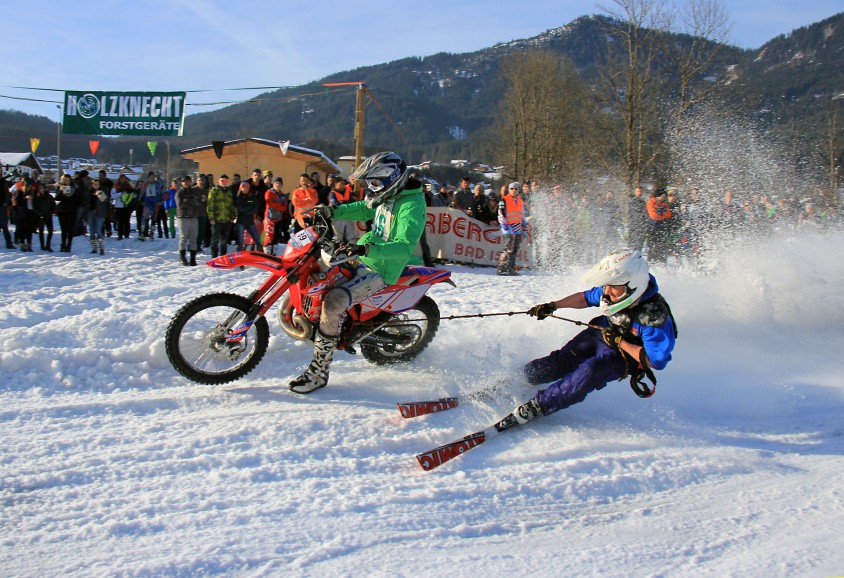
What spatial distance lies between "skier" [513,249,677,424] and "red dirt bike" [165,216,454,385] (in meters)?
1.73

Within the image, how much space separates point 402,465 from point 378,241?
190cm

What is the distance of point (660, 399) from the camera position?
570 centimetres

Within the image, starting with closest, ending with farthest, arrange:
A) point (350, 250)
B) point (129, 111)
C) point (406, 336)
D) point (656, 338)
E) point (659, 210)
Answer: point (656, 338) < point (350, 250) < point (406, 336) < point (659, 210) < point (129, 111)

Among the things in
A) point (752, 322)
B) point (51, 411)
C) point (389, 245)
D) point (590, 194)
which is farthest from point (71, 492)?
point (590, 194)

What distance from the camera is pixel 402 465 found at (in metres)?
4.17

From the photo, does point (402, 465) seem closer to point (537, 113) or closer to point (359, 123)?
point (359, 123)

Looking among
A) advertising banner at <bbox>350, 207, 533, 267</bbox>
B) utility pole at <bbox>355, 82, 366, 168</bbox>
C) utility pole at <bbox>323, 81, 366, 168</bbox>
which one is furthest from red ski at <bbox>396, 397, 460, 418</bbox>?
utility pole at <bbox>355, 82, 366, 168</bbox>

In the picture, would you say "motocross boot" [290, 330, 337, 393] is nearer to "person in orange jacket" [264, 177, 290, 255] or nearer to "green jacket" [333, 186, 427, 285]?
"green jacket" [333, 186, 427, 285]

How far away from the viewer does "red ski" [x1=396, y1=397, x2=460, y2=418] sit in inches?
192

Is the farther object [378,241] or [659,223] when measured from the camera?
[659,223]

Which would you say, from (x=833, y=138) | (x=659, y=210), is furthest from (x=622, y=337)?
(x=833, y=138)

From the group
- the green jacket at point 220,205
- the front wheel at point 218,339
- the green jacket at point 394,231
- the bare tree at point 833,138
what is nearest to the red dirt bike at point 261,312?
the front wheel at point 218,339

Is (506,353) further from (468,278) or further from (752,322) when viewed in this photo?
(468,278)

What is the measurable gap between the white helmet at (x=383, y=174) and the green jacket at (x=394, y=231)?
0.29 feet
